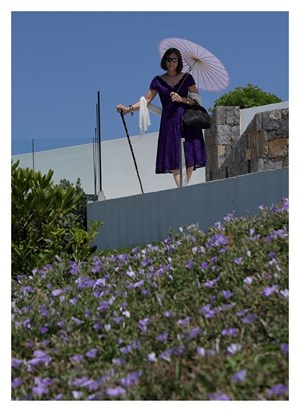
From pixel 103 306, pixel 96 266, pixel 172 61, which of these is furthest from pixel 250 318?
pixel 172 61

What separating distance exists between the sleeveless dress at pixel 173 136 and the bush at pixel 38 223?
305 cm

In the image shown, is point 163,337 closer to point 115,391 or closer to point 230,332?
point 230,332

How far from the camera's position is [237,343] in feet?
11.4

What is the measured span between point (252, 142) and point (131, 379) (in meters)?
7.50

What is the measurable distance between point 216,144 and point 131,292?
10149 millimetres

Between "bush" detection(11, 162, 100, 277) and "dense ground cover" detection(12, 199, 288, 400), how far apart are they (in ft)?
4.33

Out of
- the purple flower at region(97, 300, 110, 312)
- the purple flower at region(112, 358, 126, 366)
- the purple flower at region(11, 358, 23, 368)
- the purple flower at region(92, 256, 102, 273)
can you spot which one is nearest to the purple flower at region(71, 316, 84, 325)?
the purple flower at region(97, 300, 110, 312)

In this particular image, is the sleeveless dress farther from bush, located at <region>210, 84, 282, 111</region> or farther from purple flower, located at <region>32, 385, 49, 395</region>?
bush, located at <region>210, 84, 282, 111</region>

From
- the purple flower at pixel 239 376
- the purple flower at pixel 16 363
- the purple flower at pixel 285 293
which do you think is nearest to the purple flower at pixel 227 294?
the purple flower at pixel 285 293

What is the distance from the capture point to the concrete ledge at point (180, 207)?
7.52 metres

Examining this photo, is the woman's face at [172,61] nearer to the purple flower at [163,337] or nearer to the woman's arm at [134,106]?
the woman's arm at [134,106]

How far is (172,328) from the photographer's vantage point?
12.6 ft
